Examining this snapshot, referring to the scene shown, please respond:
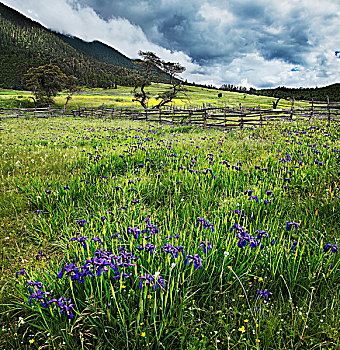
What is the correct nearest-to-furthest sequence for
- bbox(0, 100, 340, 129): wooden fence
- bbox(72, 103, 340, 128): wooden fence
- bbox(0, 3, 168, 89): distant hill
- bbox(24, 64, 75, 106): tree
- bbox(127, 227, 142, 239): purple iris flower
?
bbox(127, 227, 142, 239): purple iris flower
bbox(72, 103, 340, 128): wooden fence
bbox(0, 100, 340, 129): wooden fence
bbox(24, 64, 75, 106): tree
bbox(0, 3, 168, 89): distant hill

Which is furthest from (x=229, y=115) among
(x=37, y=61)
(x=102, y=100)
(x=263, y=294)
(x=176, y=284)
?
(x=37, y=61)

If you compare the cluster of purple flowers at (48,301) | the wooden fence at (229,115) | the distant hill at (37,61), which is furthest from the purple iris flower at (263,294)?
the distant hill at (37,61)

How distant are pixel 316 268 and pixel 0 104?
55.9 metres

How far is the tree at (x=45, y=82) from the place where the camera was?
48344 millimetres

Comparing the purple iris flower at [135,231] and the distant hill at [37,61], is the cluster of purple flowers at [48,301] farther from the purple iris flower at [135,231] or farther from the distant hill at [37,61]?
the distant hill at [37,61]

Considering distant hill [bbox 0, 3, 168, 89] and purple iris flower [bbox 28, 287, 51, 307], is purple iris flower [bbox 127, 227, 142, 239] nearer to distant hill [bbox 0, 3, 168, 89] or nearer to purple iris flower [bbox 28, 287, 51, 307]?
purple iris flower [bbox 28, 287, 51, 307]

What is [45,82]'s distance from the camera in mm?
49750

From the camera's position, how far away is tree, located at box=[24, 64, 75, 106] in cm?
4834

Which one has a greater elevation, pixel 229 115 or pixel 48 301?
pixel 229 115

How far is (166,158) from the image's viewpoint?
4602 millimetres

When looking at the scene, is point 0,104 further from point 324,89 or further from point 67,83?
point 324,89

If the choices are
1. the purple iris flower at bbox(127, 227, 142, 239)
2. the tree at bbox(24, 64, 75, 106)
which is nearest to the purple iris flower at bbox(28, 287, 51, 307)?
the purple iris flower at bbox(127, 227, 142, 239)

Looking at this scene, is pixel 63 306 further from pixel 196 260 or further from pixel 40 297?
pixel 196 260

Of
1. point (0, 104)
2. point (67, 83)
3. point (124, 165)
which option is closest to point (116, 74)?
point (67, 83)
